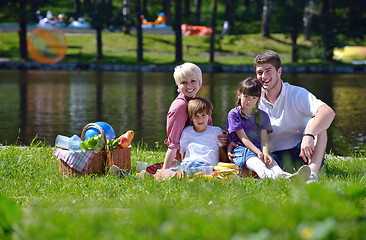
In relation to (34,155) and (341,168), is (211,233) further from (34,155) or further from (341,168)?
(34,155)

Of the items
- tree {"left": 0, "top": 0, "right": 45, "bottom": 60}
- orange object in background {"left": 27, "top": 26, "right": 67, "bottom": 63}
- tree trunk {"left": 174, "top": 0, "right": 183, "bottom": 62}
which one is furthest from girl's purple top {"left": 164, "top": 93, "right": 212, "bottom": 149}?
tree {"left": 0, "top": 0, "right": 45, "bottom": 60}

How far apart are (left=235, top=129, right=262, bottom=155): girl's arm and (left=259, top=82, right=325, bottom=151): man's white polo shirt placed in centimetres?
32

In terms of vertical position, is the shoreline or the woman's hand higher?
the woman's hand

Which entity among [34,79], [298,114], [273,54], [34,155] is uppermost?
[273,54]

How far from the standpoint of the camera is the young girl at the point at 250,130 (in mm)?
5582

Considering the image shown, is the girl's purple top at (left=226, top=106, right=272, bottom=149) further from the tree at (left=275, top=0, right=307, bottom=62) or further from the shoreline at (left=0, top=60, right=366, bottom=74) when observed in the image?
the tree at (left=275, top=0, right=307, bottom=62)

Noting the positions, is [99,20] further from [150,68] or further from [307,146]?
[307,146]

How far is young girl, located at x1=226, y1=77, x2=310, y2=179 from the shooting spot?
5.58m

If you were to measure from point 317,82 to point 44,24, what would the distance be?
780 inches

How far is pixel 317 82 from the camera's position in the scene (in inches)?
914

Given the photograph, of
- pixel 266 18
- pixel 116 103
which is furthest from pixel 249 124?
pixel 266 18

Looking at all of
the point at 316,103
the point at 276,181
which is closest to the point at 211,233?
the point at 276,181

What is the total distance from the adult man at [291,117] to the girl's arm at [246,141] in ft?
1.09

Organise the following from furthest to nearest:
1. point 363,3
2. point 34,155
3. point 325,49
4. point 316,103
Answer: point 363,3 < point 325,49 < point 34,155 < point 316,103
